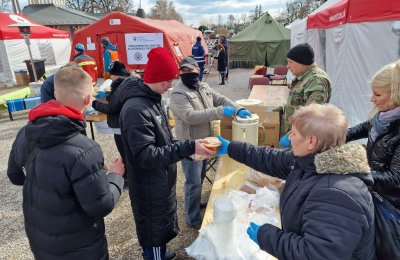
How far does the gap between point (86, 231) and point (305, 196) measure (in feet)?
3.95

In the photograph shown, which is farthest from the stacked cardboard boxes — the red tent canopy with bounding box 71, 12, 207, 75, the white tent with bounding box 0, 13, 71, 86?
the white tent with bounding box 0, 13, 71, 86

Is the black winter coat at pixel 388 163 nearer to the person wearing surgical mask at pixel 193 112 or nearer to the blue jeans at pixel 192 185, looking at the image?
the person wearing surgical mask at pixel 193 112

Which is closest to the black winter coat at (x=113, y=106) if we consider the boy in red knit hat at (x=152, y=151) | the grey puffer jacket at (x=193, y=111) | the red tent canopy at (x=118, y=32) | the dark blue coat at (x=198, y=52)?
the grey puffer jacket at (x=193, y=111)

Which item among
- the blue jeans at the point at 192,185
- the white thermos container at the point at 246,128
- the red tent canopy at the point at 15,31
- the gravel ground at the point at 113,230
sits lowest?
the gravel ground at the point at 113,230

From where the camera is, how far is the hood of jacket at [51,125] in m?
1.42

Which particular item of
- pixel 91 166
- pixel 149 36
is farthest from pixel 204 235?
pixel 149 36

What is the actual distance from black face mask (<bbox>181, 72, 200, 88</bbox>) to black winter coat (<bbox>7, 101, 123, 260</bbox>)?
1.48 m

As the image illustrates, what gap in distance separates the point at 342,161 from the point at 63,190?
1.32 meters

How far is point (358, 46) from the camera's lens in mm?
5746

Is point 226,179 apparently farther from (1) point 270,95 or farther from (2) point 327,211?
(1) point 270,95

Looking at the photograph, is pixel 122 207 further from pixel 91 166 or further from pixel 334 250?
pixel 334 250

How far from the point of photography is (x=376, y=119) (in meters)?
1.98

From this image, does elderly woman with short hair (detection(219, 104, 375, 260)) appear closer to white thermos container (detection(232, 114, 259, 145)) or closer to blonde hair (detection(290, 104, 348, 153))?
blonde hair (detection(290, 104, 348, 153))

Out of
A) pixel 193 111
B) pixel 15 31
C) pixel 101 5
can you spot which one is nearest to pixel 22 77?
pixel 15 31
